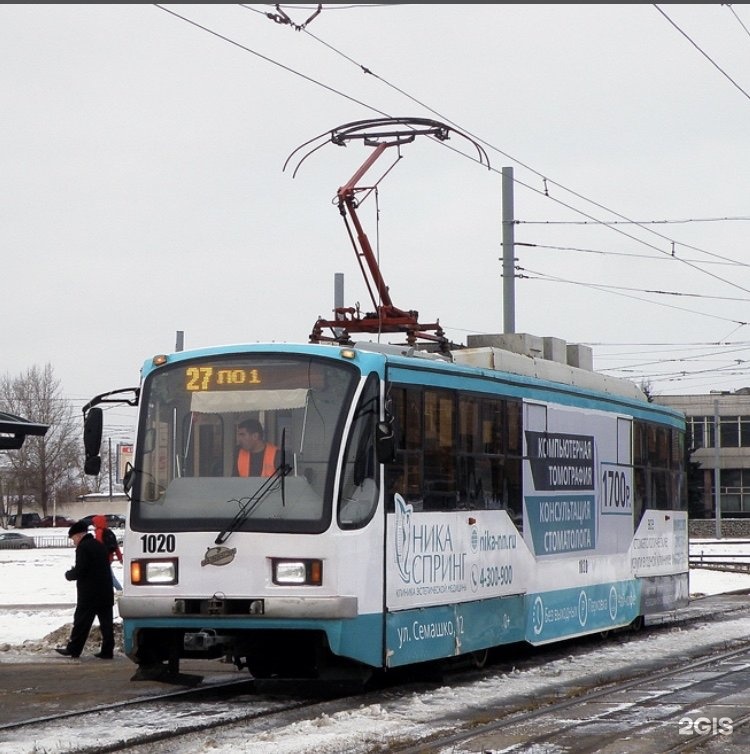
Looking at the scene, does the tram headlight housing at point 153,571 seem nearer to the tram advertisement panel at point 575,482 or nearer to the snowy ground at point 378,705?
the snowy ground at point 378,705

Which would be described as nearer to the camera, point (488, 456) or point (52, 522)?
point (488, 456)

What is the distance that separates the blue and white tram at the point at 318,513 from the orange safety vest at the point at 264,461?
6 cm

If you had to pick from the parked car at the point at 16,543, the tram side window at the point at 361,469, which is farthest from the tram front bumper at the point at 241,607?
the parked car at the point at 16,543

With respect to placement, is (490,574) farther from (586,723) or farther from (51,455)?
(51,455)

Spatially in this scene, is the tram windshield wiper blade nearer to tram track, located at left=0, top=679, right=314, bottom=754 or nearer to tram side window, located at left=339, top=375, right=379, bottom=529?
tram side window, located at left=339, top=375, right=379, bottom=529

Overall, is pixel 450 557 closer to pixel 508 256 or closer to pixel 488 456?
pixel 488 456

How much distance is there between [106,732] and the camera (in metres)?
10.6

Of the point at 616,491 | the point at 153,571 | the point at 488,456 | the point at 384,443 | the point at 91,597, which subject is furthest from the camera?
the point at 616,491

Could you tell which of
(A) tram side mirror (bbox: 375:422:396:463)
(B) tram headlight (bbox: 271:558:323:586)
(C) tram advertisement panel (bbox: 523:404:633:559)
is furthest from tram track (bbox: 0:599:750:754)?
(A) tram side mirror (bbox: 375:422:396:463)

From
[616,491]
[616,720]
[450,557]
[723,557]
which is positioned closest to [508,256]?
[616,491]

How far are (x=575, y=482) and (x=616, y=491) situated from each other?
4.69ft

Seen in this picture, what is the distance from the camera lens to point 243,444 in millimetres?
12266

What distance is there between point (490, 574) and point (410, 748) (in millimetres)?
4734

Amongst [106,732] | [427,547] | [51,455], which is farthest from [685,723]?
[51,455]
